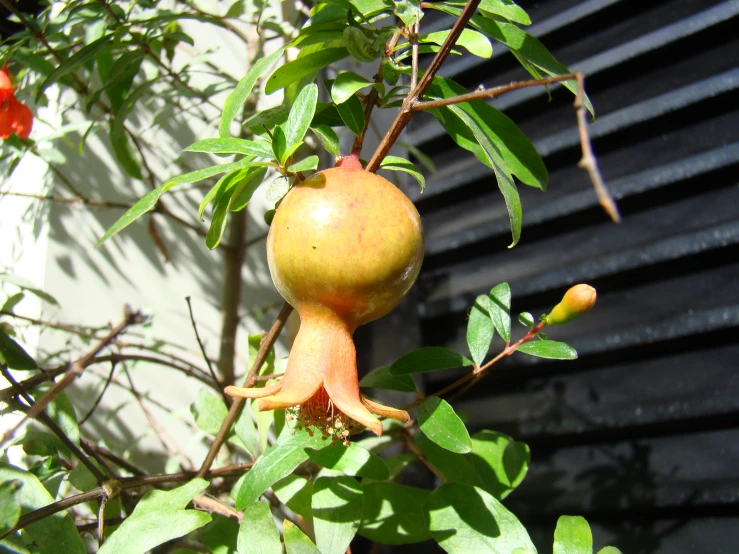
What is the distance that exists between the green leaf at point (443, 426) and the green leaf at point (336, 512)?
0.12 m

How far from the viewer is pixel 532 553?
0.53 m

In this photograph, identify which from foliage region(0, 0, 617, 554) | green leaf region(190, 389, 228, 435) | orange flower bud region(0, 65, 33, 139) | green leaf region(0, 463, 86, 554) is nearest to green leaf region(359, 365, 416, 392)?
foliage region(0, 0, 617, 554)

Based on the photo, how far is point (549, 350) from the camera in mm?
588

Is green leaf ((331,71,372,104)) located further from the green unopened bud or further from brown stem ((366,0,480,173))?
the green unopened bud

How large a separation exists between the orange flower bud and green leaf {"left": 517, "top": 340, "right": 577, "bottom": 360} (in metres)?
0.78

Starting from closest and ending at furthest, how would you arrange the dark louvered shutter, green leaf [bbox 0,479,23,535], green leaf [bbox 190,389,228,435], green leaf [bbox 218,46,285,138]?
green leaf [bbox 0,479,23,535], green leaf [bbox 218,46,285,138], green leaf [bbox 190,389,228,435], the dark louvered shutter

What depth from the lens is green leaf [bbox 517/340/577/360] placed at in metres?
0.58

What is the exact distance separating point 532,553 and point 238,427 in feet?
1.19

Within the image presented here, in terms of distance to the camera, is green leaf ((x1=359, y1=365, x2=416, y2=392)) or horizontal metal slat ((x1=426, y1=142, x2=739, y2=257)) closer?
green leaf ((x1=359, y1=365, x2=416, y2=392))

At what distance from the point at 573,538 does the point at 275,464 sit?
0.94 ft

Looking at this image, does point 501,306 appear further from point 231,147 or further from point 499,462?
point 231,147

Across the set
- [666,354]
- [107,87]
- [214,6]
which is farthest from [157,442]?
[666,354]

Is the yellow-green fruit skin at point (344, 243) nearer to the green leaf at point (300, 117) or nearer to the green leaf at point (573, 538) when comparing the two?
the green leaf at point (300, 117)

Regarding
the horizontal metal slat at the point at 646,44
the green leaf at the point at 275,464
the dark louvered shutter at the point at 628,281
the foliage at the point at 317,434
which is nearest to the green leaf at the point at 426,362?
the foliage at the point at 317,434
